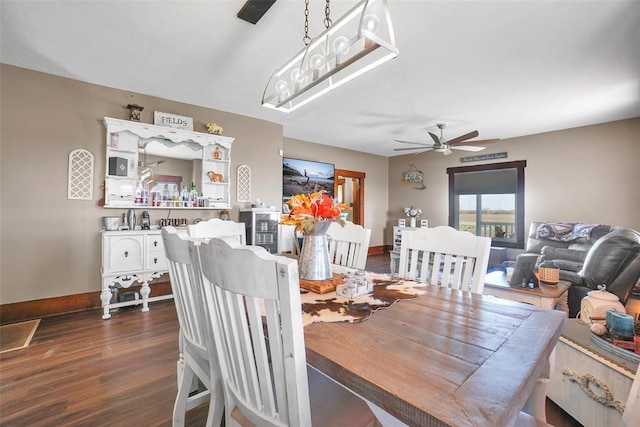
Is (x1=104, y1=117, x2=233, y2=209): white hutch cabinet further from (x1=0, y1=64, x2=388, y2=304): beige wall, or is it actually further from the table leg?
the table leg

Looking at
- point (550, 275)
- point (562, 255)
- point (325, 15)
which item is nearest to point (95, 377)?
point (325, 15)

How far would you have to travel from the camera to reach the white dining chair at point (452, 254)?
145 cm

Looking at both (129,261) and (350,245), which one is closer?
(350,245)

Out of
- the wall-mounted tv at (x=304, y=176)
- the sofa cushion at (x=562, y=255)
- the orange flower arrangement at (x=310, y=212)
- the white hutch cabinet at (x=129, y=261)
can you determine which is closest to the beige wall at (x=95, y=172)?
the white hutch cabinet at (x=129, y=261)

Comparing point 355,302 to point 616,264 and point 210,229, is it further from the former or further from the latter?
point 616,264

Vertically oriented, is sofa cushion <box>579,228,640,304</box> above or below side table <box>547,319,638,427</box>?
above

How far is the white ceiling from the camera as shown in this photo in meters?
2.08

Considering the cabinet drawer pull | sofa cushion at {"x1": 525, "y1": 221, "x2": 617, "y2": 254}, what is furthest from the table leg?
sofa cushion at {"x1": 525, "y1": 221, "x2": 617, "y2": 254}

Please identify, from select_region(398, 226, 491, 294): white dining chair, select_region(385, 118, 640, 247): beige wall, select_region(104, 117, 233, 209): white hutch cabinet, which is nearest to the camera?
select_region(398, 226, 491, 294): white dining chair

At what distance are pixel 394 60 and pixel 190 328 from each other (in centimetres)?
278

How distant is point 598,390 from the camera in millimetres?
1415

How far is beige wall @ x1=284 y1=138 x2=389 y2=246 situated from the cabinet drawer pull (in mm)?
5276

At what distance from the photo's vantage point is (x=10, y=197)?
288 cm

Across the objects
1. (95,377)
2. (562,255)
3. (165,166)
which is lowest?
(95,377)
